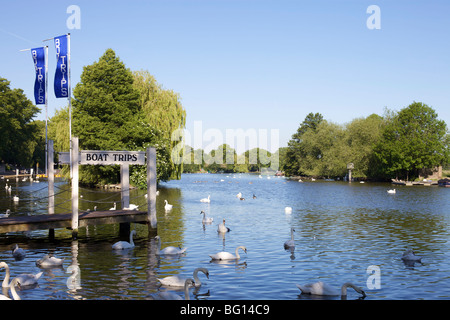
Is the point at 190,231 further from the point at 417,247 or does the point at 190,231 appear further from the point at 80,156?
the point at 417,247

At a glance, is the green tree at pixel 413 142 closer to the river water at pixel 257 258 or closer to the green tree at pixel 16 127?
the river water at pixel 257 258

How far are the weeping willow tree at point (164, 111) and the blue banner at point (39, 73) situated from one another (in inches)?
1081

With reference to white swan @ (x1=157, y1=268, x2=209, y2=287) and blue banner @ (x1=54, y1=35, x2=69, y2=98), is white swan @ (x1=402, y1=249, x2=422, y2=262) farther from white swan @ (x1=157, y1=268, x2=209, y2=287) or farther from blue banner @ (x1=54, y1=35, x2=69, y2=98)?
blue banner @ (x1=54, y1=35, x2=69, y2=98)

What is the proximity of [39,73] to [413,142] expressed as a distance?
83.7m

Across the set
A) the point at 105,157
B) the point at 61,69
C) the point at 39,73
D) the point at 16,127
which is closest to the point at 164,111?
A: the point at 39,73

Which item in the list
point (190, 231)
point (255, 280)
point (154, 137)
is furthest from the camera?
point (154, 137)

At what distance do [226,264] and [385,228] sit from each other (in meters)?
15.3

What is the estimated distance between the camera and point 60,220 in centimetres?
2345

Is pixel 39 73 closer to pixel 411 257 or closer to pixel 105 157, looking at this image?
pixel 105 157

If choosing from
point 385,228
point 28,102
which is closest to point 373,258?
point 385,228

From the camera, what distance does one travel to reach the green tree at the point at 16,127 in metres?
98.1

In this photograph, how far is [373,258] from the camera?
2034 centimetres

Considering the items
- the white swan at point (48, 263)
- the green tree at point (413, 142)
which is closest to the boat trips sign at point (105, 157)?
the white swan at point (48, 263)
